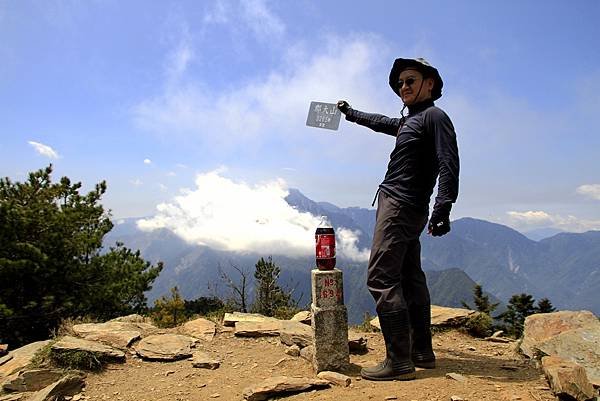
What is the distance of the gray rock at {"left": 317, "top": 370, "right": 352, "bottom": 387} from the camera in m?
3.77

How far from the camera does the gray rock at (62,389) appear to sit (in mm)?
4047

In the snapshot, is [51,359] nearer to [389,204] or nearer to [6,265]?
[389,204]

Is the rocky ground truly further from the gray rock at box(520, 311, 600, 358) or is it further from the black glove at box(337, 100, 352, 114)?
the black glove at box(337, 100, 352, 114)

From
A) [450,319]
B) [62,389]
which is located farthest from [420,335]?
[62,389]

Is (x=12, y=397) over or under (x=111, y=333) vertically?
under

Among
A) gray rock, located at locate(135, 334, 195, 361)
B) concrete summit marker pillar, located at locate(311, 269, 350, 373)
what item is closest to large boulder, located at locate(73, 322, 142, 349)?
gray rock, located at locate(135, 334, 195, 361)

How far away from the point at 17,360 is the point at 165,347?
180 cm

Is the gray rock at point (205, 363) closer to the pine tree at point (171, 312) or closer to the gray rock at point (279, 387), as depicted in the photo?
the gray rock at point (279, 387)

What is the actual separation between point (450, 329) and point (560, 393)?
3881 mm

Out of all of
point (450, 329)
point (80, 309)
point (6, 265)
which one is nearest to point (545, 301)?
point (450, 329)

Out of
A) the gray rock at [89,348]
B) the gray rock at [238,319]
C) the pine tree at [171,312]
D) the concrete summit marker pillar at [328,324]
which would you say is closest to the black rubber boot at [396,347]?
the concrete summit marker pillar at [328,324]

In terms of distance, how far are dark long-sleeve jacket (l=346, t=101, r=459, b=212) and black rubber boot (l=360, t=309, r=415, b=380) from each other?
41.5 inches

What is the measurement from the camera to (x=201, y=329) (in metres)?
6.64

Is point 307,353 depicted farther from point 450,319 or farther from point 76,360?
point 450,319
